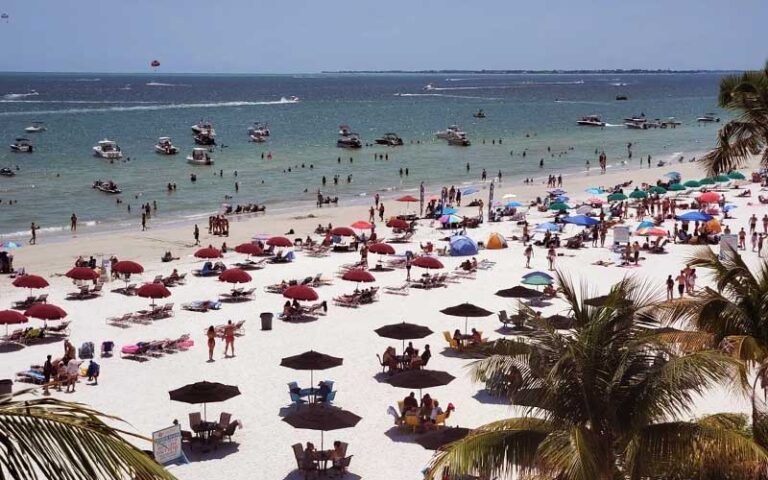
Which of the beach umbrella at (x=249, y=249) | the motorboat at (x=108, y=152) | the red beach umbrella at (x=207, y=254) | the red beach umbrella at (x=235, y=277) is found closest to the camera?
the red beach umbrella at (x=235, y=277)

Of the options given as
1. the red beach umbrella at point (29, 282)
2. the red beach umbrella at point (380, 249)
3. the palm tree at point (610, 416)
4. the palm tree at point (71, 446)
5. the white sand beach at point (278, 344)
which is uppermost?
the palm tree at point (71, 446)

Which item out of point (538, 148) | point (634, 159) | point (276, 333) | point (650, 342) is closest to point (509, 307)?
point (276, 333)

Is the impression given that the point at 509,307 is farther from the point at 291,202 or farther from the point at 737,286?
the point at 291,202

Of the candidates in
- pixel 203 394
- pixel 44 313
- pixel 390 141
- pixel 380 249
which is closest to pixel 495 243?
pixel 380 249

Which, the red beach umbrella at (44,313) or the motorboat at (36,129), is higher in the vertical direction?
the red beach umbrella at (44,313)

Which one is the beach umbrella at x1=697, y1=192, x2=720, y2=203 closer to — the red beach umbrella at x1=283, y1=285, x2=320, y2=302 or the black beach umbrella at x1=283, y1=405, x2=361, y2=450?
the red beach umbrella at x1=283, y1=285, x2=320, y2=302

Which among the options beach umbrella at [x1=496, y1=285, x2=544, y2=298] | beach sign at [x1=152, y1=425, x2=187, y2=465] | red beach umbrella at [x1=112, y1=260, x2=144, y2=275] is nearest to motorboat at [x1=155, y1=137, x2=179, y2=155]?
red beach umbrella at [x1=112, y1=260, x2=144, y2=275]

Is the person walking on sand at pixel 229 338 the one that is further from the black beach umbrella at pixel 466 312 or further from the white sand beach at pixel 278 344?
the black beach umbrella at pixel 466 312

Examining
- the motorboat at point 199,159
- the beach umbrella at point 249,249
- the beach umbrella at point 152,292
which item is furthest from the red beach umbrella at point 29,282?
the motorboat at point 199,159

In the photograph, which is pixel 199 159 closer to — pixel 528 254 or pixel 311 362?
pixel 528 254
